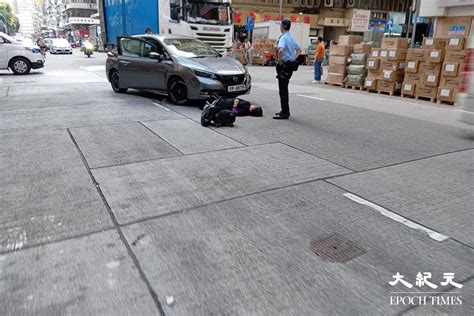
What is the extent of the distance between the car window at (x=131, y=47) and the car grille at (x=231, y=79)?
2952 millimetres

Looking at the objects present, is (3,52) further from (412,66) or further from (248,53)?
(248,53)

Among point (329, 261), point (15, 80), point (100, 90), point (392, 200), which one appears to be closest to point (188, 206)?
point (329, 261)

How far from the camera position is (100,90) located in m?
12.0

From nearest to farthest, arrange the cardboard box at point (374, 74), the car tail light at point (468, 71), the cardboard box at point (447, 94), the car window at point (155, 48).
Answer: the car tail light at point (468, 71) < the car window at point (155, 48) < the cardboard box at point (447, 94) < the cardboard box at point (374, 74)

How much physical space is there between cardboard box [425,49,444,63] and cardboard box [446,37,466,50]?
27 centimetres

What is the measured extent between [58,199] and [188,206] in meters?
1.32

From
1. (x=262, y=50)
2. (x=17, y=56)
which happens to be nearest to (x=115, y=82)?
(x=17, y=56)

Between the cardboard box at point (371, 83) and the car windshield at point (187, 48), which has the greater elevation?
the car windshield at point (187, 48)

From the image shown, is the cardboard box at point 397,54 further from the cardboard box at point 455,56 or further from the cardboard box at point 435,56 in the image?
the cardboard box at point 455,56

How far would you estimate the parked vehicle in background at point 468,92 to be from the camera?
20.6ft

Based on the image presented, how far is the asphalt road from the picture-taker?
246 centimetres

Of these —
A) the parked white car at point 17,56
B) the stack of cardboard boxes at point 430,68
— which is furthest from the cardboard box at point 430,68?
the parked white car at point 17,56

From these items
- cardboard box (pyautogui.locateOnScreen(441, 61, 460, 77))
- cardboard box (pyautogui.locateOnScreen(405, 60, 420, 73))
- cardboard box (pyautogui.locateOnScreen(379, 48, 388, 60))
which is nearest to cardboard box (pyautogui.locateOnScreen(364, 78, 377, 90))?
cardboard box (pyautogui.locateOnScreen(379, 48, 388, 60))

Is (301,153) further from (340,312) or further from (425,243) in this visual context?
(340,312)
